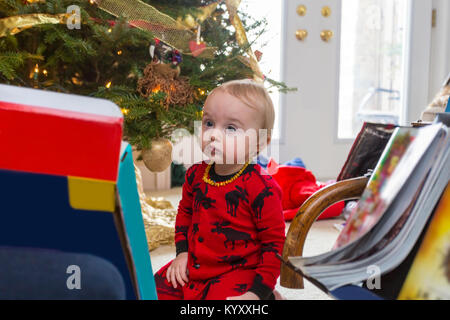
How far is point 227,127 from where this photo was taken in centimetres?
74

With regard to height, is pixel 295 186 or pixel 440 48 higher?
pixel 440 48

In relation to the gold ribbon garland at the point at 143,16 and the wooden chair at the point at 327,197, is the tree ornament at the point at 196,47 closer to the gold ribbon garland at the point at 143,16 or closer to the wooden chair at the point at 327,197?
the gold ribbon garland at the point at 143,16

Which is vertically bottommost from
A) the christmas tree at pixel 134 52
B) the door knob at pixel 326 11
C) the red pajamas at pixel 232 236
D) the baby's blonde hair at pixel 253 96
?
the red pajamas at pixel 232 236

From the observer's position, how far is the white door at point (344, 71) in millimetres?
2725

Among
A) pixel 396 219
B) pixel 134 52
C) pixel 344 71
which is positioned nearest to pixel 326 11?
pixel 344 71

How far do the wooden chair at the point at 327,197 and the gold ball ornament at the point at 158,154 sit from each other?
85 centimetres

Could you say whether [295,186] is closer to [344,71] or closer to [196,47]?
[196,47]

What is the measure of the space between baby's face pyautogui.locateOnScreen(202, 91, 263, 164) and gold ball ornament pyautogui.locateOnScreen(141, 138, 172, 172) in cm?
75

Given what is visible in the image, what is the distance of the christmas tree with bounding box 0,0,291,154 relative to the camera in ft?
4.02

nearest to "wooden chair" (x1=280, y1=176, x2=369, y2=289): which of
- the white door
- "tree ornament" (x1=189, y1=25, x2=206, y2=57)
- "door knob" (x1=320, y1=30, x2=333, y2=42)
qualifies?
"tree ornament" (x1=189, y1=25, x2=206, y2=57)

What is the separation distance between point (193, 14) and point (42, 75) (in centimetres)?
49

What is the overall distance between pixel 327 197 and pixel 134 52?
3.52ft

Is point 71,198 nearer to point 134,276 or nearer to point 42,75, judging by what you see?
point 134,276

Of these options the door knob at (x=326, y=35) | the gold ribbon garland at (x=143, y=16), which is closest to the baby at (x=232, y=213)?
the gold ribbon garland at (x=143, y=16)
